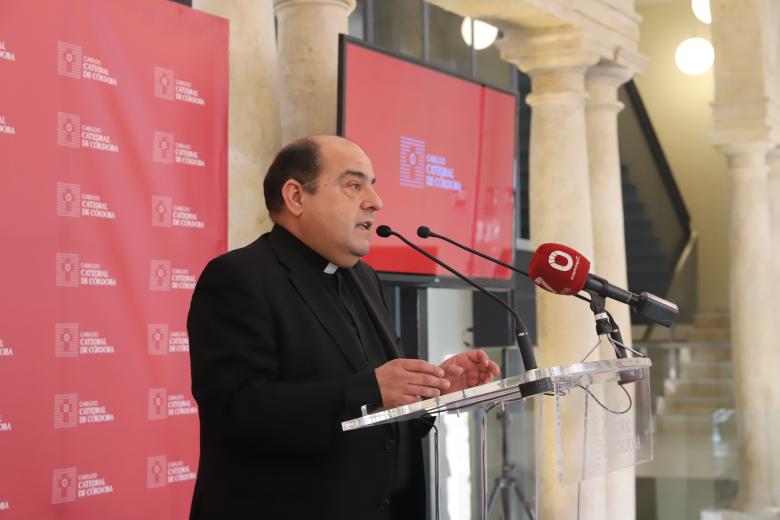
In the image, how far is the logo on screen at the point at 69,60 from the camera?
12.7 ft

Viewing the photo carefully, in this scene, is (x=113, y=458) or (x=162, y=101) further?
(x=162, y=101)

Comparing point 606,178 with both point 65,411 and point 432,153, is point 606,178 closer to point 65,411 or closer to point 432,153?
point 432,153

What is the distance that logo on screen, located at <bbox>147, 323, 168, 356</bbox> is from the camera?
416 centimetres

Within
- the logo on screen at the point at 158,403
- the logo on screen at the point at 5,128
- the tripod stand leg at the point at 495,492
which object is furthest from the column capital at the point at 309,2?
the tripod stand leg at the point at 495,492

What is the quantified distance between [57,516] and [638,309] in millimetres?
2050

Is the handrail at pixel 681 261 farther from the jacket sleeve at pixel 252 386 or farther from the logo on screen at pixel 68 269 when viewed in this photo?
the jacket sleeve at pixel 252 386

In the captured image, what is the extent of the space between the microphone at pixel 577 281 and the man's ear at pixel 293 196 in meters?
0.56

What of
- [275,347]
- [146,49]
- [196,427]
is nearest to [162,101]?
[146,49]

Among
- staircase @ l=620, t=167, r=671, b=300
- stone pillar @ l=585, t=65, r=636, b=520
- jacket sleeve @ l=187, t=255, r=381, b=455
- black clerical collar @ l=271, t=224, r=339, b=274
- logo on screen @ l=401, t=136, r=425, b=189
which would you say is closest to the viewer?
jacket sleeve @ l=187, t=255, r=381, b=455

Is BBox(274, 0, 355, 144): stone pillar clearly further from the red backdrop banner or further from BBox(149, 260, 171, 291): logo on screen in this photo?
BBox(149, 260, 171, 291): logo on screen

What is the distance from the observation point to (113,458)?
13.1ft

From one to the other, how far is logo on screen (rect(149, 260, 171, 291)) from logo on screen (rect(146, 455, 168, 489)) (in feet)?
1.96

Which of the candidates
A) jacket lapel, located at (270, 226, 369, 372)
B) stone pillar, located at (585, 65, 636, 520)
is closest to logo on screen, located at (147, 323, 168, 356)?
jacket lapel, located at (270, 226, 369, 372)

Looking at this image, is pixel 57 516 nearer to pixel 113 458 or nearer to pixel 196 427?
pixel 113 458
